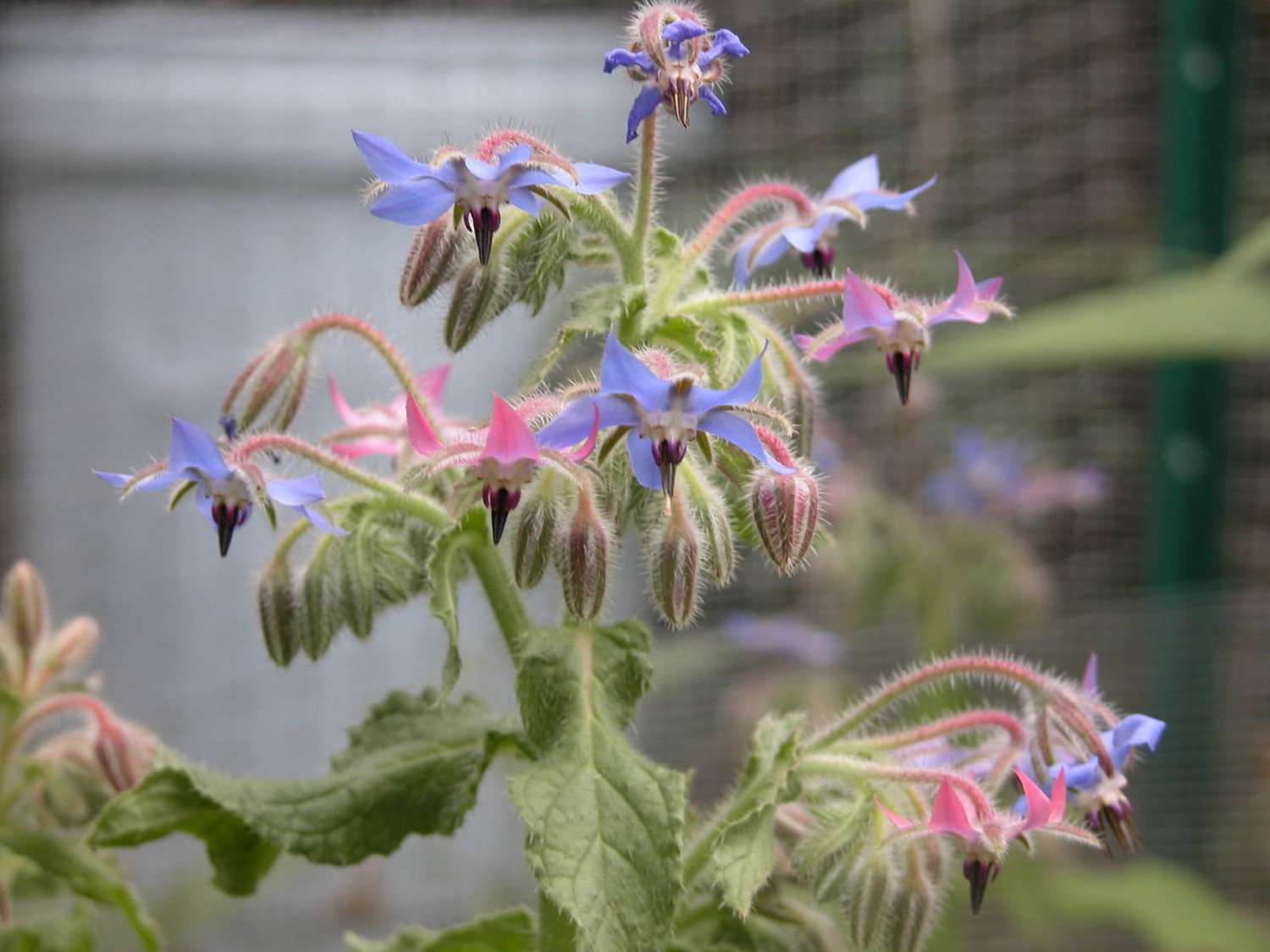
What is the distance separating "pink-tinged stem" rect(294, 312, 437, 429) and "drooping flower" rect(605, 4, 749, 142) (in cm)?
18

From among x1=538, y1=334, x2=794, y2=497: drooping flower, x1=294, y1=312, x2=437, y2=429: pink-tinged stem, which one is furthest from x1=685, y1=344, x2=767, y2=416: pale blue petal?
x1=294, y1=312, x2=437, y2=429: pink-tinged stem

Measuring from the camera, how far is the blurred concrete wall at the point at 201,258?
2.34m

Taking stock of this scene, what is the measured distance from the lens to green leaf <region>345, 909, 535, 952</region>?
73 cm

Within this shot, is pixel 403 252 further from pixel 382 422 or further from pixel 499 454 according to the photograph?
pixel 499 454

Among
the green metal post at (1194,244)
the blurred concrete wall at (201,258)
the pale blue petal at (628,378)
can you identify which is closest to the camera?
the pale blue petal at (628,378)

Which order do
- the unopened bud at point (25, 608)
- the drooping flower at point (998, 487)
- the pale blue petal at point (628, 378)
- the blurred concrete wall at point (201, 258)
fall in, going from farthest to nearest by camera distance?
1. the blurred concrete wall at point (201, 258)
2. the drooping flower at point (998, 487)
3. the unopened bud at point (25, 608)
4. the pale blue petal at point (628, 378)

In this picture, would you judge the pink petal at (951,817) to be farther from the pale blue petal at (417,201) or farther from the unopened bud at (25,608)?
the unopened bud at (25,608)

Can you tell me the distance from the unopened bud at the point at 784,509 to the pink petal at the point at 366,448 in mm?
234

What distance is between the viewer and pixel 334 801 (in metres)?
0.68

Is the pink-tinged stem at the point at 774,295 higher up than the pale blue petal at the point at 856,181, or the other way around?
the pale blue petal at the point at 856,181

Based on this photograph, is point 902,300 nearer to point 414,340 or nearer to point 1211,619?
point 1211,619

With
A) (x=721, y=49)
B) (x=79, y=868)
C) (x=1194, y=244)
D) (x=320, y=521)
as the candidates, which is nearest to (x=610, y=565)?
(x=320, y=521)

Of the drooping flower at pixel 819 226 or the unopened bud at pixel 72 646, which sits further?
the unopened bud at pixel 72 646

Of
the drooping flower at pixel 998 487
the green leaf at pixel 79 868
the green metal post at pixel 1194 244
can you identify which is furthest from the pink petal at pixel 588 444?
the green metal post at pixel 1194 244
